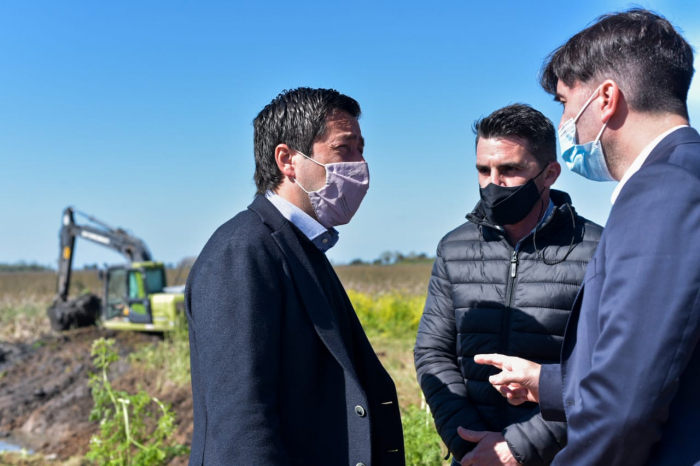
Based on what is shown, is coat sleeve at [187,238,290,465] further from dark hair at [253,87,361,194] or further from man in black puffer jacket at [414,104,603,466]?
man in black puffer jacket at [414,104,603,466]

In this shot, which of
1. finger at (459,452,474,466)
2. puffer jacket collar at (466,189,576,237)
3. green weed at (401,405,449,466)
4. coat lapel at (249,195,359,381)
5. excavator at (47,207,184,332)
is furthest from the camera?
excavator at (47,207,184,332)

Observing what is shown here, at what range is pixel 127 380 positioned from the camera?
10.5m

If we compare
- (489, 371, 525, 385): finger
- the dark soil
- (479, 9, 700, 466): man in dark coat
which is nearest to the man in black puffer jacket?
(489, 371, 525, 385): finger

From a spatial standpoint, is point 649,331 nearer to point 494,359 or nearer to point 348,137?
point 494,359

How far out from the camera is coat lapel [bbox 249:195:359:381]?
1924 mm

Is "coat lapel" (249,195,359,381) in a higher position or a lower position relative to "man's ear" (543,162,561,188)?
lower

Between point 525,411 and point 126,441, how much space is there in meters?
3.31

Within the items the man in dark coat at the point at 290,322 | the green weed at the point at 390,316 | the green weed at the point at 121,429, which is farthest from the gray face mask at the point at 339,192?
the green weed at the point at 390,316

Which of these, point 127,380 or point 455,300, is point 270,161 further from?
point 127,380

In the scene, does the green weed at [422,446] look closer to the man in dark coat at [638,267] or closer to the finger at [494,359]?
the finger at [494,359]

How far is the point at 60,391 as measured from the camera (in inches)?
430

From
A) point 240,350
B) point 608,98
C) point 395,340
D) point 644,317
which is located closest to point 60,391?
point 395,340

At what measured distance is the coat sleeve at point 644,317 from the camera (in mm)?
1325

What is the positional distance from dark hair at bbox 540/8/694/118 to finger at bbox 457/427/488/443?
132cm
